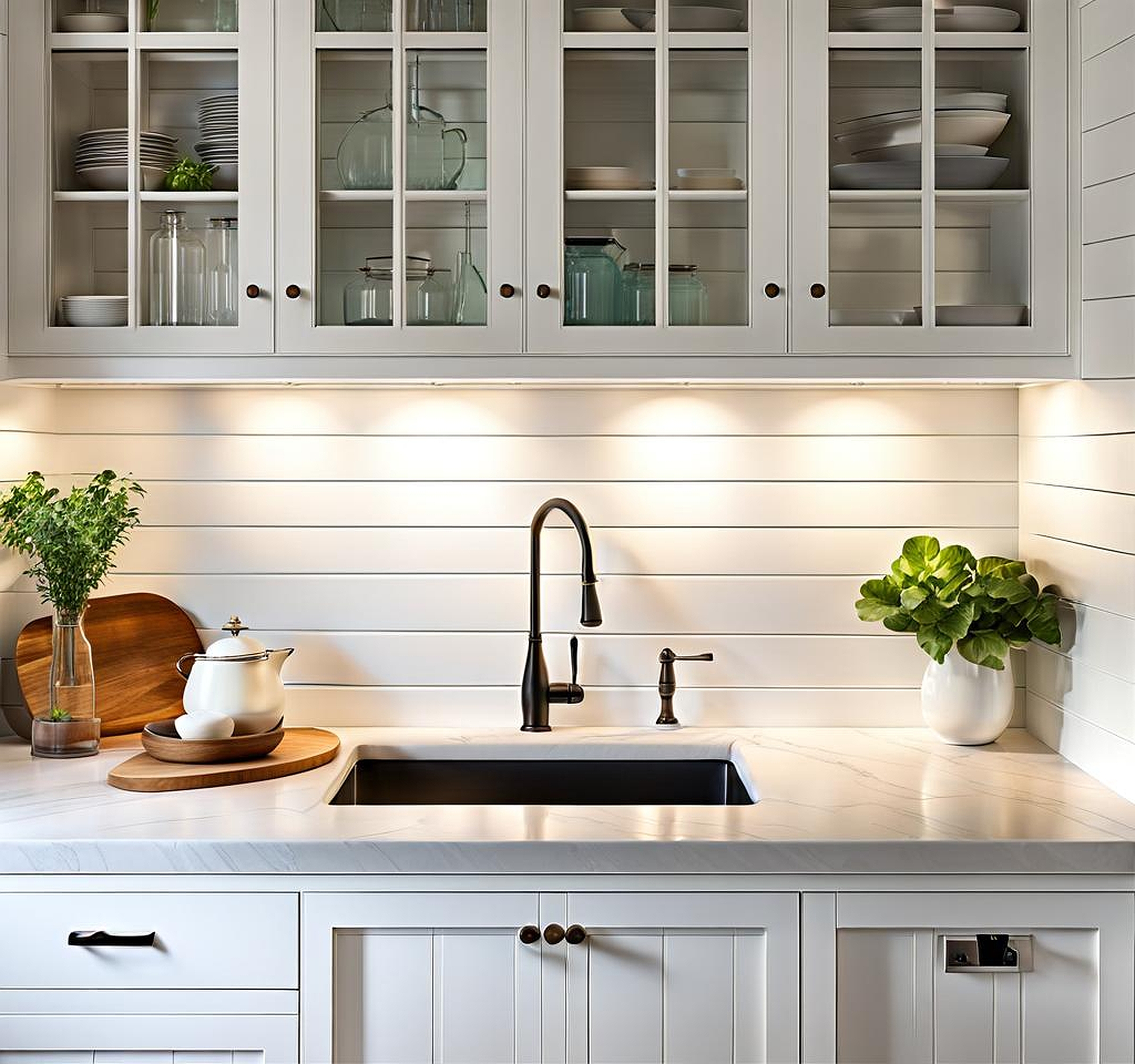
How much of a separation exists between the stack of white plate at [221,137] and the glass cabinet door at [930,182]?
0.93 m

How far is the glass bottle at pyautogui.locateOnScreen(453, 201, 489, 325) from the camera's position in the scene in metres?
2.05

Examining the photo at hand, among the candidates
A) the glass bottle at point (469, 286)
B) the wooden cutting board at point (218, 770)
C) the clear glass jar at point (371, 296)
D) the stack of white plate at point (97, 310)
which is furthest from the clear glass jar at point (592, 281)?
the wooden cutting board at point (218, 770)

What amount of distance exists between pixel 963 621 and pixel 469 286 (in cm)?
102

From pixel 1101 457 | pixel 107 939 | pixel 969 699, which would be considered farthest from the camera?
pixel 969 699

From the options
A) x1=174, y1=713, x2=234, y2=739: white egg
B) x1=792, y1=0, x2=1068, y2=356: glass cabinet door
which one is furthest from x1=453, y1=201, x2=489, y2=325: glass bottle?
x1=174, y1=713, x2=234, y2=739: white egg

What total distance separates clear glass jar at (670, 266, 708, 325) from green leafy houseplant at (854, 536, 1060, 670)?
0.60 m

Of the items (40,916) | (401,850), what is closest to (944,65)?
(401,850)

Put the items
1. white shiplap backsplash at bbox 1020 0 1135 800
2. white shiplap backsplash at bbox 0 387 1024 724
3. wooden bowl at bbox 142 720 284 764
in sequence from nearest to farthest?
1. white shiplap backsplash at bbox 1020 0 1135 800
2. wooden bowl at bbox 142 720 284 764
3. white shiplap backsplash at bbox 0 387 1024 724

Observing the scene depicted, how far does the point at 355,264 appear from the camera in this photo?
6.77ft

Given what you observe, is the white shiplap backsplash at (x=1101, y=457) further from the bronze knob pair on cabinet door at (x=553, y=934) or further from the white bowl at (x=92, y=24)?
the white bowl at (x=92, y=24)

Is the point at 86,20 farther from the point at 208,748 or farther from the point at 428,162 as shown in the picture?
the point at 208,748

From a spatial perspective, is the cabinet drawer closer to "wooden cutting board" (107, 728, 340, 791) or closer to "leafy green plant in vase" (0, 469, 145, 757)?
"wooden cutting board" (107, 728, 340, 791)

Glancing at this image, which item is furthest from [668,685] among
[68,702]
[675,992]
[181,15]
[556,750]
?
[181,15]

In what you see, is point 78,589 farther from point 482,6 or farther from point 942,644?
point 942,644
